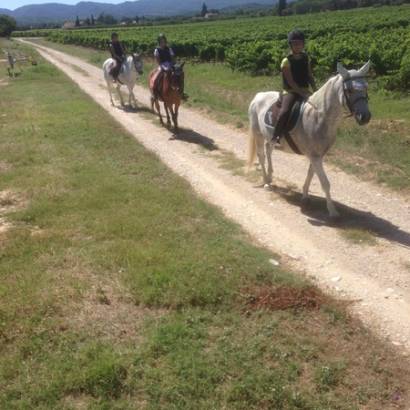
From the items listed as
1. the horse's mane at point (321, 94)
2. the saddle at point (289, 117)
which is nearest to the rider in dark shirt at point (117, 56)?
the saddle at point (289, 117)

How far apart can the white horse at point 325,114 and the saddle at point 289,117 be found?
0.23 feet

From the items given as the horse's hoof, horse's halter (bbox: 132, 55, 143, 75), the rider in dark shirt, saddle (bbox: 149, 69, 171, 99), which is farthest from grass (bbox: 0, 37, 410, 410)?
the rider in dark shirt

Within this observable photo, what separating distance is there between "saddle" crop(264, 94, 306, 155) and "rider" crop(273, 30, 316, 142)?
56mm

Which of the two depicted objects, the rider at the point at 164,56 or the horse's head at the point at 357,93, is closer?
the horse's head at the point at 357,93

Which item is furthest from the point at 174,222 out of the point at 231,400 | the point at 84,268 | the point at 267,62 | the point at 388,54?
the point at 267,62

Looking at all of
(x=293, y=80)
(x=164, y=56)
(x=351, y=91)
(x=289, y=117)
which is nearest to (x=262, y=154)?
(x=289, y=117)

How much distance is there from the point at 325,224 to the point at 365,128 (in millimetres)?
6179

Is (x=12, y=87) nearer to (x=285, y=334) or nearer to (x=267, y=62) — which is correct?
(x=267, y=62)

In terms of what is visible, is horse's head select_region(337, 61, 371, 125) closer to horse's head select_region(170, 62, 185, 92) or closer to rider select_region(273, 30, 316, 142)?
rider select_region(273, 30, 316, 142)

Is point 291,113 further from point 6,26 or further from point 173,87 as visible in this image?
point 6,26

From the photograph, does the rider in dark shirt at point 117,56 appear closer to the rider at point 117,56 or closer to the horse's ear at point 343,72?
the rider at point 117,56

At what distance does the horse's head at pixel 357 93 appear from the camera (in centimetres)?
692

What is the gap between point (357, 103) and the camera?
6.94 metres

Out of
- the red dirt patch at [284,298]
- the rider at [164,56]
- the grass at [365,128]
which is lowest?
the red dirt patch at [284,298]
